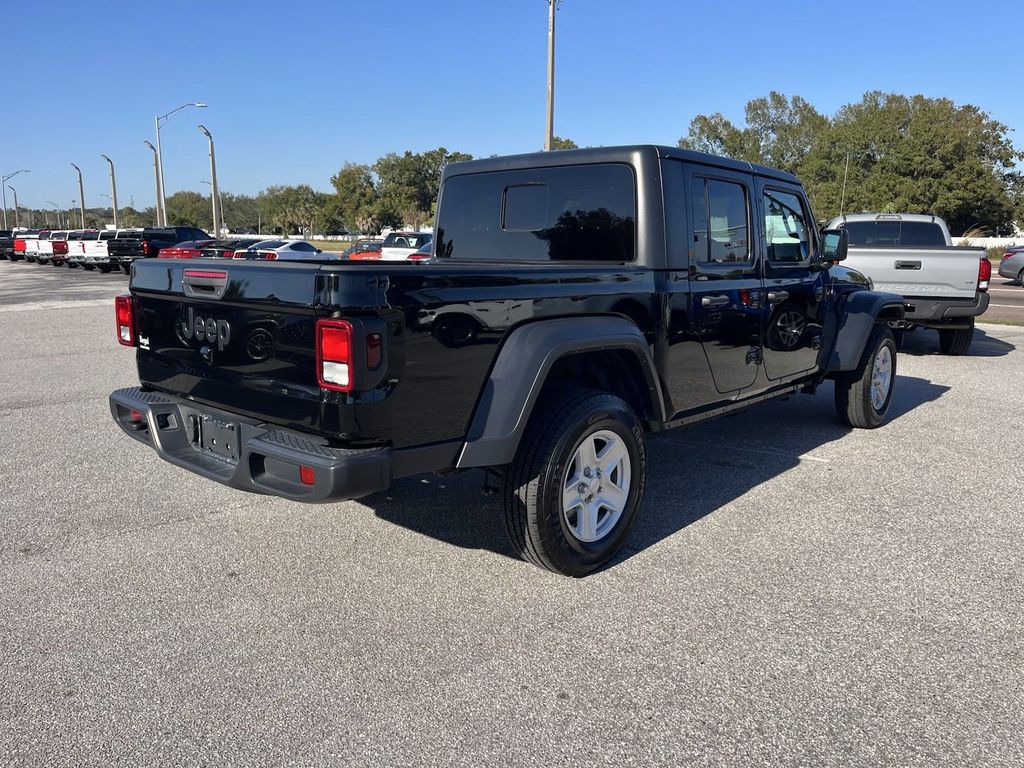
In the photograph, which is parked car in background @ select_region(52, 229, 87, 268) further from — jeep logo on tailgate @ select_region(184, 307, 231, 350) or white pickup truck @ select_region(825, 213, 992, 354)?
jeep logo on tailgate @ select_region(184, 307, 231, 350)

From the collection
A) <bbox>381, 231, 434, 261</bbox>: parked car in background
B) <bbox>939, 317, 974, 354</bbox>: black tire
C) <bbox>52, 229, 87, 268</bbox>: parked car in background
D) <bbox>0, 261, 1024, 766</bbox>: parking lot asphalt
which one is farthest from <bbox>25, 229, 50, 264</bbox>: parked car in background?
<bbox>939, 317, 974, 354</bbox>: black tire

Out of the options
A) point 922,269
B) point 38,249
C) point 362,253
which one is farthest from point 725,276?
point 38,249

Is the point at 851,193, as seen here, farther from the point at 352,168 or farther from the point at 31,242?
the point at 31,242

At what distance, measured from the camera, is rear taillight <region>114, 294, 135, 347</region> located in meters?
3.96

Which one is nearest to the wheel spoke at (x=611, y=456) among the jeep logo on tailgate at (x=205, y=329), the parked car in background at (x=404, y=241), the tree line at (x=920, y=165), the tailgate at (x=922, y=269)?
the jeep logo on tailgate at (x=205, y=329)

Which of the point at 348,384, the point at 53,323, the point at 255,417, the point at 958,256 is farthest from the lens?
the point at 53,323

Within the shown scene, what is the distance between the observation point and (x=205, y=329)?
3.41 m

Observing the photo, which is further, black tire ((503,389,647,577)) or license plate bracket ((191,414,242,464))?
black tire ((503,389,647,577))

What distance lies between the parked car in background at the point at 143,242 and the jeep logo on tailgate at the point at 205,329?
85.4ft

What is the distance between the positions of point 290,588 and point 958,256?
936 cm

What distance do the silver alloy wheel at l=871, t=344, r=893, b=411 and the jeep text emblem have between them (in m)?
5.03

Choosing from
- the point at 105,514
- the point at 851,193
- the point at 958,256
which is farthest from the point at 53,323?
the point at 851,193

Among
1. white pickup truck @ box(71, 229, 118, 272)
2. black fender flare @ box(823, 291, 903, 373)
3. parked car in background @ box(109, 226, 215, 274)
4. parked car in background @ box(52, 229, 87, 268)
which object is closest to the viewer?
black fender flare @ box(823, 291, 903, 373)

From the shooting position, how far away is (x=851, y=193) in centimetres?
7331
